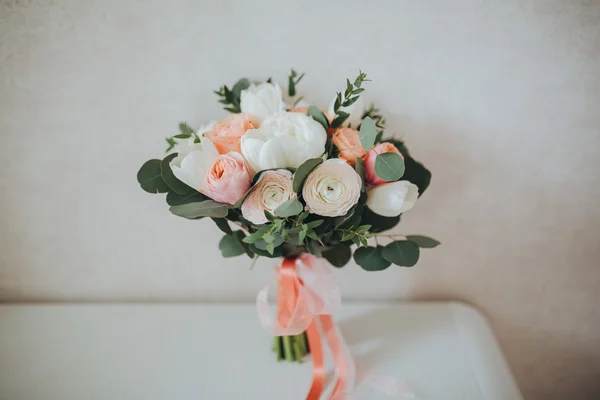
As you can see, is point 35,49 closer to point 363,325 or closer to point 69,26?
point 69,26

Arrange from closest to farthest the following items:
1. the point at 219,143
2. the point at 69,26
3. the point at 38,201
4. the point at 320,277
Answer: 1. the point at 219,143
2. the point at 320,277
3. the point at 69,26
4. the point at 38,201

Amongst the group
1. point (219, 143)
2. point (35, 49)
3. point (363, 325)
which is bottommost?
point (363, 325)

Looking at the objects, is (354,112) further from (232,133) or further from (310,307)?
(310,307)

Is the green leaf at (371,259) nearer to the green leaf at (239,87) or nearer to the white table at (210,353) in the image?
the white table at (210,353)

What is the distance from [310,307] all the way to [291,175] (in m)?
0.28

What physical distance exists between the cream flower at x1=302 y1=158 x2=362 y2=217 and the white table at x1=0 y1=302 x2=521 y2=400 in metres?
0.40

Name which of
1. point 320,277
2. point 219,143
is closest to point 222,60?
point 219,143

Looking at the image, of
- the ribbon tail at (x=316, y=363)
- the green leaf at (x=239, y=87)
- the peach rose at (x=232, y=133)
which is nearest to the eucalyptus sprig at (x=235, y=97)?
the green leaf at (x=239, y=87)

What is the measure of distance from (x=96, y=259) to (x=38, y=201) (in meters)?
0.20

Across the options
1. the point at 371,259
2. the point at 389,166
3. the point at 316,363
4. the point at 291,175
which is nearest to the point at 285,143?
the point at 291,175

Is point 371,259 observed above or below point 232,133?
below

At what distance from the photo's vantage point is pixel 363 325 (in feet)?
2.97

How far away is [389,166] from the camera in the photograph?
58 centimetres

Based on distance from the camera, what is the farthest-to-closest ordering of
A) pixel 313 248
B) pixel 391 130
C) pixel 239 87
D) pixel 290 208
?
pixel 391 130, pixel 239 87, pixel 313 248, pixel 290 208
